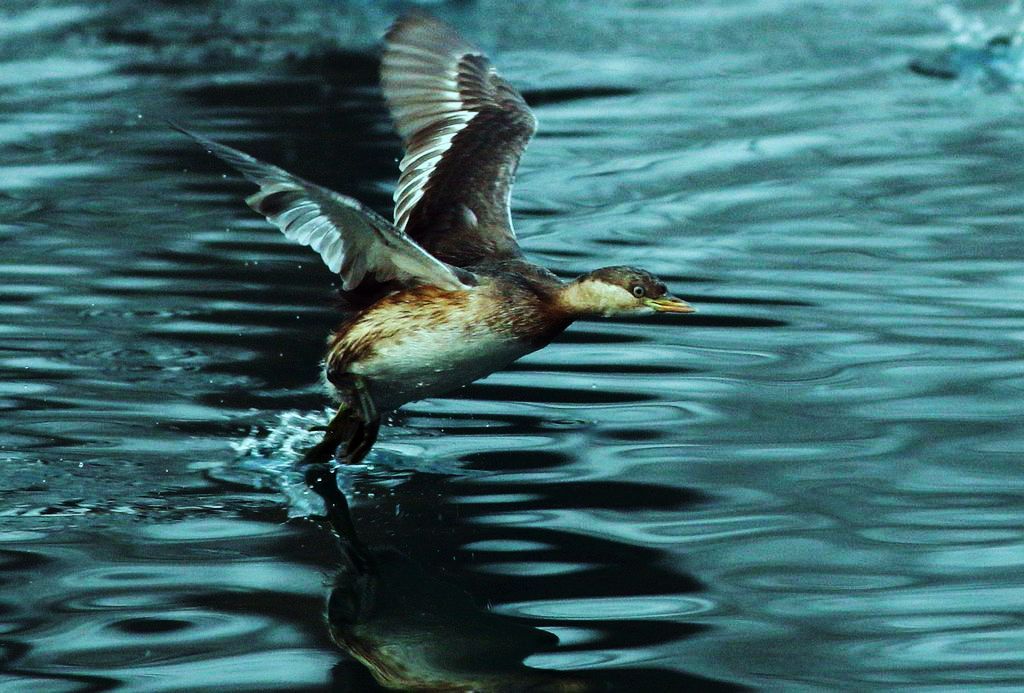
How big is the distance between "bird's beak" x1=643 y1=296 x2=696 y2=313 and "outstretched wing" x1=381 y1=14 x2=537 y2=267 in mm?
735

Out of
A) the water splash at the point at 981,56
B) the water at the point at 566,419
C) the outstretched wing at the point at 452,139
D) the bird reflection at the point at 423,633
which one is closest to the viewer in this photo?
the bird reflection at the point at 423,633

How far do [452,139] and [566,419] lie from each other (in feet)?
4.62

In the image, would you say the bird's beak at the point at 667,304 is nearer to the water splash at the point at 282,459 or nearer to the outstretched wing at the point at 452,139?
the outstretched wing at the point at 452,139

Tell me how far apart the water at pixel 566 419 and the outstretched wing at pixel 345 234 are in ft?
2.18

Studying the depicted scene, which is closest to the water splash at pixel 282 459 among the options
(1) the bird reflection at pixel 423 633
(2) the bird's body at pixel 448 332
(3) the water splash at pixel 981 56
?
(2) the bird's body at pixel 448 332

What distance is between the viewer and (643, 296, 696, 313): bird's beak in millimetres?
5988

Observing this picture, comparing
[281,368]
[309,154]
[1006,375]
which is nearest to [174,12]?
[309,154]

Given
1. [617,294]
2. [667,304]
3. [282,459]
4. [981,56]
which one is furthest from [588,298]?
[981,56]

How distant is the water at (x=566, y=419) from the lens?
4.80 metres

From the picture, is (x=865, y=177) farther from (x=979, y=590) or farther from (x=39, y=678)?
(x=39, y=678)

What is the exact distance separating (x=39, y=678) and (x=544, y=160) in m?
6.36

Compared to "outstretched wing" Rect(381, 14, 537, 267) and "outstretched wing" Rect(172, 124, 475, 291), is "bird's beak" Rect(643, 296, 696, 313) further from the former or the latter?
"outstretched wing" Rect(381, 14, 537, 267)

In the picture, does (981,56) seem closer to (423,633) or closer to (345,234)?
(345,234)

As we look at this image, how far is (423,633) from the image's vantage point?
15.8ft
